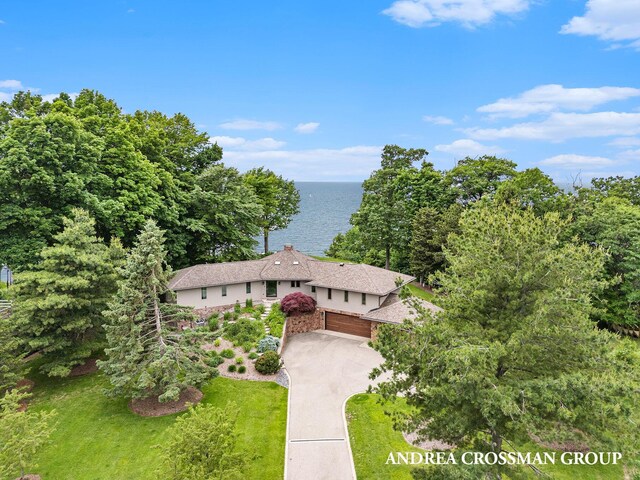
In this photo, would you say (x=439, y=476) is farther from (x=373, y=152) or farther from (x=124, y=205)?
(x=373, y=152)

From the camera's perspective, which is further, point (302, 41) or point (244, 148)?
point (244, 148)

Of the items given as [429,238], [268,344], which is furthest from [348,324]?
[429,238]

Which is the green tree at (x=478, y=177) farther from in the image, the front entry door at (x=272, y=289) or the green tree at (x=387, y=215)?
the front entry door at (x=272, y=289)

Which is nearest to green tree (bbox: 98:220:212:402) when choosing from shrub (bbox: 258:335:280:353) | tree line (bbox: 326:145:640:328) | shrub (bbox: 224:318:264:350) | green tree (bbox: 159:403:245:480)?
shrub (bbox: 258:335:280:353)

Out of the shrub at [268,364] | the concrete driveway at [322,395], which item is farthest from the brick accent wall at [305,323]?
the shrub at [268,364]

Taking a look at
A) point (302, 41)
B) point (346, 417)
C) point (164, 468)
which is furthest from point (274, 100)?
point (164, 468)

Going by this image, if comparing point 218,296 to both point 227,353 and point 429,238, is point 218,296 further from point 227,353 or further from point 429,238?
point 429,238
